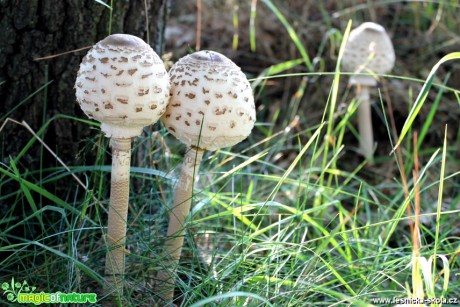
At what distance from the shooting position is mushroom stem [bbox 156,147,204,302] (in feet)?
6.48

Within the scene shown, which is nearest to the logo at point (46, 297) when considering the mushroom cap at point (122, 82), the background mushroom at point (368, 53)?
the mushroom cap at point (122, 82)

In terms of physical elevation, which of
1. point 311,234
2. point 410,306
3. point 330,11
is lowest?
point 311,234

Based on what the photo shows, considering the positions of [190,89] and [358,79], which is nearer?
[190,89]

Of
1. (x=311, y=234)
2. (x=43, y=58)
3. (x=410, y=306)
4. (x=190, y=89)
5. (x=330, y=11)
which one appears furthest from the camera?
(x=330, y=11)

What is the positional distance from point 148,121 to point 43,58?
714 millimetres

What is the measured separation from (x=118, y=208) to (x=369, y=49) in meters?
2.15

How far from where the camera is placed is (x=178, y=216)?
2062 millimetres

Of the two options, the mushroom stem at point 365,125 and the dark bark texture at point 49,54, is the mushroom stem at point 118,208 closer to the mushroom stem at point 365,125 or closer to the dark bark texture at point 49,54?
the dark bark texture at point 49,54

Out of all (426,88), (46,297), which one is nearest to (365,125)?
(426,88)

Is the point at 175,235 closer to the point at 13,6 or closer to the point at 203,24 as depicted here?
the point at 13,6

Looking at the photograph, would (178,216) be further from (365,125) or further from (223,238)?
(365,125)

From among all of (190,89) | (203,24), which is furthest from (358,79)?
(190,89)

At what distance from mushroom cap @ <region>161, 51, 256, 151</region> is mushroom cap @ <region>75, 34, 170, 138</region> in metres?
0.09

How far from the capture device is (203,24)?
4797 millimetres
